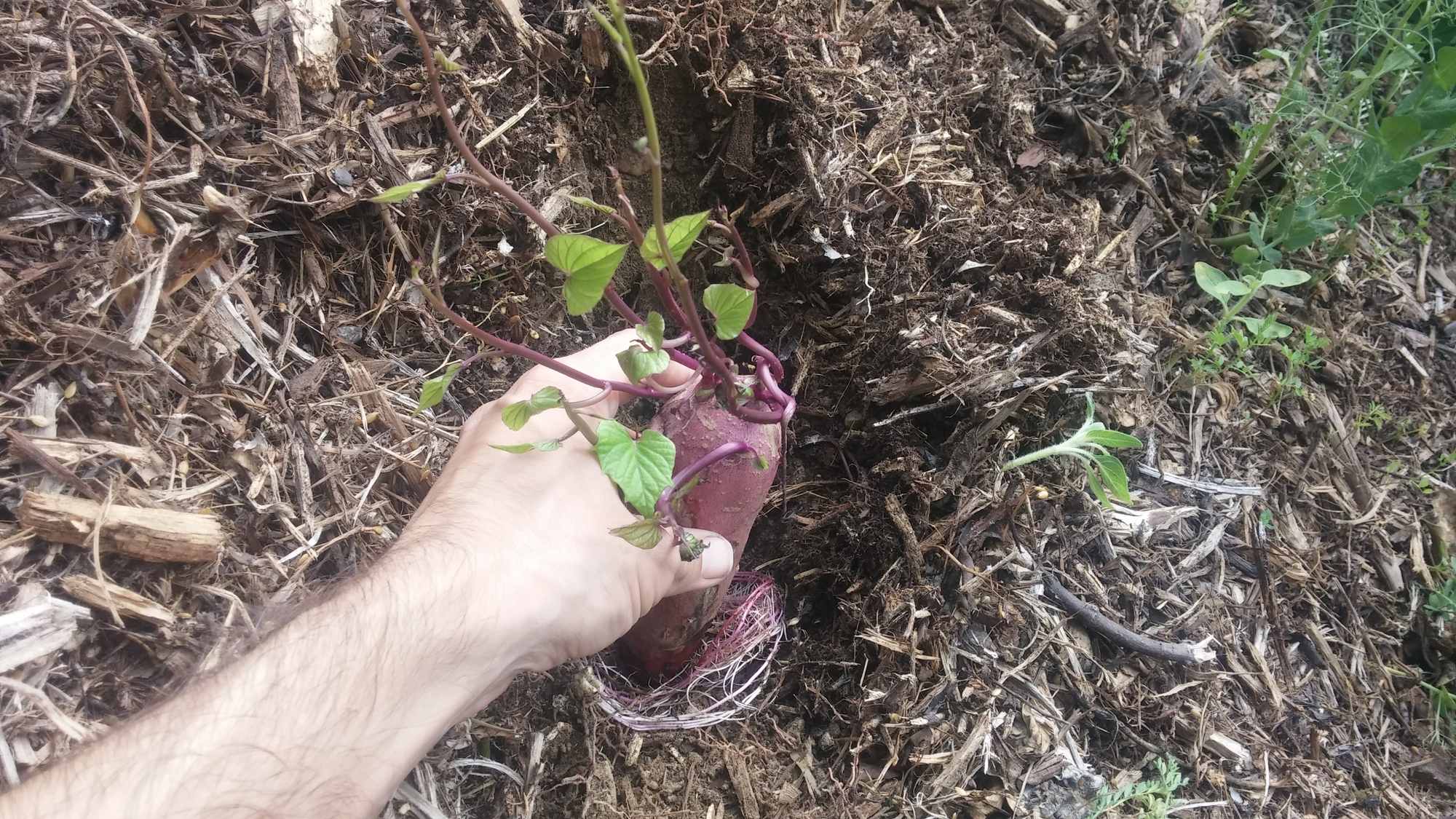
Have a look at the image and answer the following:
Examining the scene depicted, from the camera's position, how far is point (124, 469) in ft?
3.32

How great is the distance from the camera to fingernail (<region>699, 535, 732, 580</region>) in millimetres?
1104

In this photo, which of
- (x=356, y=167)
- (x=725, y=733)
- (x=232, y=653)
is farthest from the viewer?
(x=725, y=733)

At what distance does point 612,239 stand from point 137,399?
83 cm

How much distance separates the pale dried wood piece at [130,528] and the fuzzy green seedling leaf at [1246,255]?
6.03ft

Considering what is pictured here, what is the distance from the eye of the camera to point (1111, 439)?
3.80ft

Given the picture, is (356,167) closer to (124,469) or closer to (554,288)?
(554,288)

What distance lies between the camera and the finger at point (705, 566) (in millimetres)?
1082

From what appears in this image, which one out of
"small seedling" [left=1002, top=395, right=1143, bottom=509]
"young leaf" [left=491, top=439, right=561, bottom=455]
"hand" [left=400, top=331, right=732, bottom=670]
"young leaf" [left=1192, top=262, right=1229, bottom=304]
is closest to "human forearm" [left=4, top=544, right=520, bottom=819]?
"hand" [left=400, top=331, right=732, bottom=670]

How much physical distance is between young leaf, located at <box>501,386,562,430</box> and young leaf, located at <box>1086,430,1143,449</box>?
0.83 m

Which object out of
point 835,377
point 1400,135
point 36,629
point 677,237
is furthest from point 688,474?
point 1400,135

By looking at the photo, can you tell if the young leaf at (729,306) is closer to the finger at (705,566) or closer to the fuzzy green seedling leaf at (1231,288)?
the finger at (705,566)

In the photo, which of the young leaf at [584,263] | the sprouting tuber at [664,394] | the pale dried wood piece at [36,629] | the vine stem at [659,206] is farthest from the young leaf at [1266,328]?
the pale dried wood piece at [36,629]

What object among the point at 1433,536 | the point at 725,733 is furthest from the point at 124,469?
the point at 1433,536

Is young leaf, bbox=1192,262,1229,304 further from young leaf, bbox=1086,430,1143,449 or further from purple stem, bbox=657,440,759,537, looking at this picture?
purple stem, bbox=657,440,759,537
